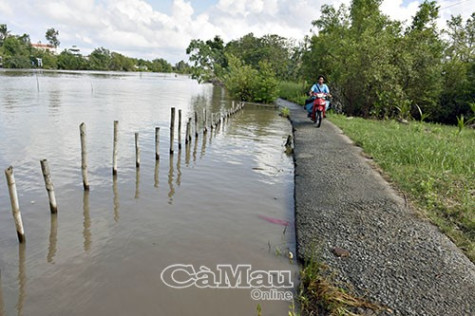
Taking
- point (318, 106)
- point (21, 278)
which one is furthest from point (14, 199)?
point (318, 106)

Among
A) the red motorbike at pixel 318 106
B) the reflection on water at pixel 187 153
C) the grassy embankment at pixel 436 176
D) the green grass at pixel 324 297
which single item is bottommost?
the reflection on water at pixel 187 153

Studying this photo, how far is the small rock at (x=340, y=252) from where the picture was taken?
4.69 m

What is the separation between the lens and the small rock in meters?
4.69

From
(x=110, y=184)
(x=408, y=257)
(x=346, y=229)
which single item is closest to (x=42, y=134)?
(x=110, y=184)

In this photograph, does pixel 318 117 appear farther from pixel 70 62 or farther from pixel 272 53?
pixel 70 62

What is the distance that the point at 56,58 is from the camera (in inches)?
3625

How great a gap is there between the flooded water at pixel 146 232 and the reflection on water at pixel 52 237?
0.03 metres

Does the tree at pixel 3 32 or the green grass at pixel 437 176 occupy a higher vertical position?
the tree at pixel 3 32

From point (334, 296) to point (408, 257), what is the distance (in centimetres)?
145

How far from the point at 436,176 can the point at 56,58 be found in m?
104

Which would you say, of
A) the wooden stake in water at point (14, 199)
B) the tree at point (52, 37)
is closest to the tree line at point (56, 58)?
the tree at point (52, 37)

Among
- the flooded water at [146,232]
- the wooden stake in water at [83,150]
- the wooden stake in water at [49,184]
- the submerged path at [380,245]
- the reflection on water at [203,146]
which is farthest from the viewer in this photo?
the reflection on water at [203,146]

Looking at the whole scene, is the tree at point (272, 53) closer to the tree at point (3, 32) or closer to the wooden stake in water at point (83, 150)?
the wooden stake in water at point (83, 150)

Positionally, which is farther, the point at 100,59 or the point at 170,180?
the point at 100,59
